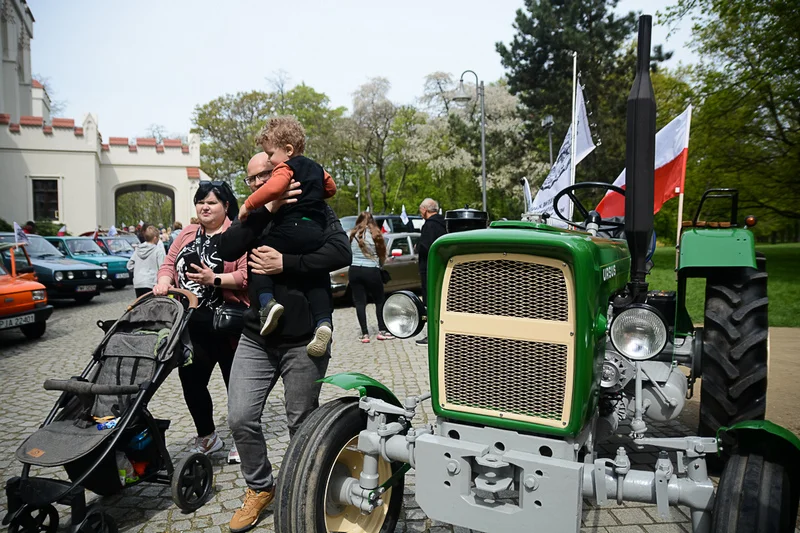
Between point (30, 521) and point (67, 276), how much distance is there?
12177 millimetres

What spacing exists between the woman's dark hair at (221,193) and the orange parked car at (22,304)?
685 cm

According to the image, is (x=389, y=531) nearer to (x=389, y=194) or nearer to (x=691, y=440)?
(x=691, y=440)

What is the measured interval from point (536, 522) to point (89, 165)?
126 feet

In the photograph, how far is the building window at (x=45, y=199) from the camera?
114 feet

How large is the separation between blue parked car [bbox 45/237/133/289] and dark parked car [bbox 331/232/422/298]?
7.88 m

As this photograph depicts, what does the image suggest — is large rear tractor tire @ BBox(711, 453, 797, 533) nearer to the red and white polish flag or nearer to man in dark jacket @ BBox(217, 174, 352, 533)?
man in dark jacket @ BBox(217, 174, 352, 533)

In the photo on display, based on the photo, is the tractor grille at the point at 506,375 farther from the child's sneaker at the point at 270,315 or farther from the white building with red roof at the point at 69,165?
the white building with red roof at the point at 69,165

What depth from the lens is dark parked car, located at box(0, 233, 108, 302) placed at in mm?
13719

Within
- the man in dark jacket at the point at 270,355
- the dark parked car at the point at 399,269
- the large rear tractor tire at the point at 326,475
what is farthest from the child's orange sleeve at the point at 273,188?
the dark parked car at the point at 399,269

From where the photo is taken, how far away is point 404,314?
3.20m

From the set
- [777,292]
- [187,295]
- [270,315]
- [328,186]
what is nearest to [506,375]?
[270,315]

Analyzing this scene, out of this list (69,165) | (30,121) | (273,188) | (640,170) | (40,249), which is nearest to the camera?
(273,188)

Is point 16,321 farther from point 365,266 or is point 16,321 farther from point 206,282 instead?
point 206,282

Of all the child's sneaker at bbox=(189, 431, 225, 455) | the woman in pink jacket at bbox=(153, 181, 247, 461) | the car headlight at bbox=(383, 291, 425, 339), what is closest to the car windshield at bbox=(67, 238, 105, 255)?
the child's sneaker at bbox=(189, 431, 225, 455)
